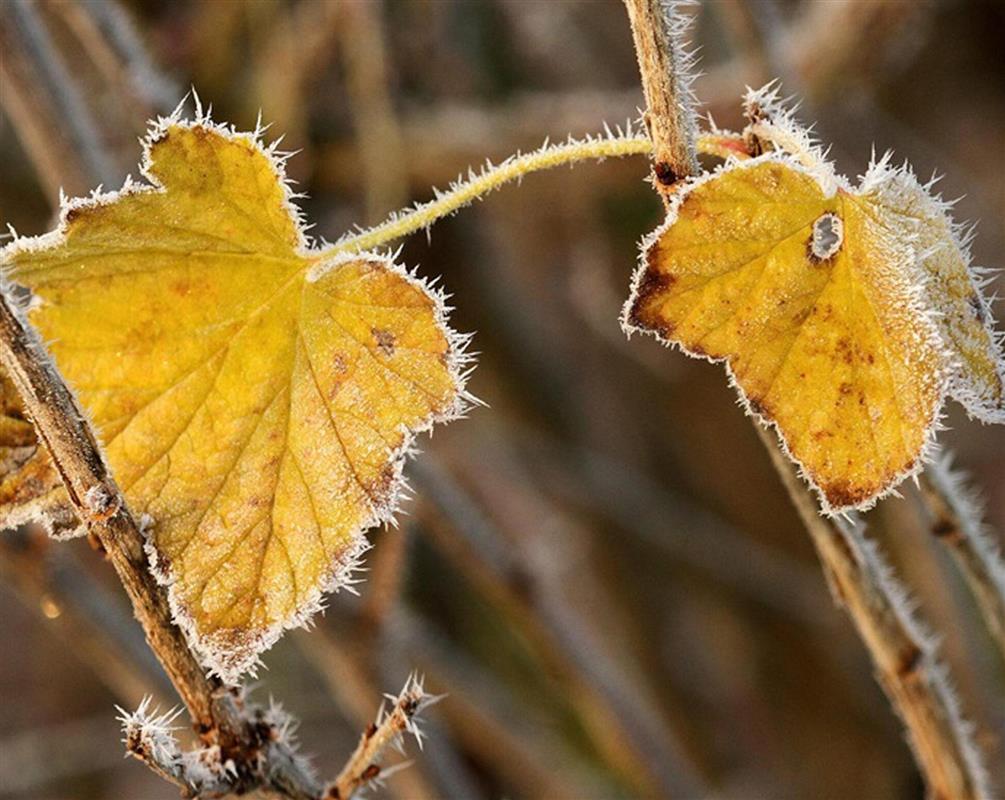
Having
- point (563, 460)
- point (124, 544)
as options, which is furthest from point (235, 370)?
point (563, 460)

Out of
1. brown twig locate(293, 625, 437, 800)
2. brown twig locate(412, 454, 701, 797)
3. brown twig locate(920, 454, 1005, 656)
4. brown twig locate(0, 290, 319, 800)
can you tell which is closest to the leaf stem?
brown twig locate(0, 290, 319, 800)

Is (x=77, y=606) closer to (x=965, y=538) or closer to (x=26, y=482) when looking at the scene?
(x=26, y=482)

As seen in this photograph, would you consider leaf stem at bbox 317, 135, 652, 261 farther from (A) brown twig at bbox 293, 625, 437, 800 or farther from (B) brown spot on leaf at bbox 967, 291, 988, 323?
(A) brown twig at bbox 293, 625, 437, 800

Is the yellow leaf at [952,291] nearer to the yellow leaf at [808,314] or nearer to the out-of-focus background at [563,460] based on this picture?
the yellow leaf at [808,314]

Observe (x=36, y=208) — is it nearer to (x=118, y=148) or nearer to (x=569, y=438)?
(x=118, y=148)

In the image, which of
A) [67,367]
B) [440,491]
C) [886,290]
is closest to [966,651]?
[440,491]

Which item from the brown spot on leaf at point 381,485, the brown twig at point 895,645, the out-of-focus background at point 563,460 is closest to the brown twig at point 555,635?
the out-of-focus background at point 563,460
